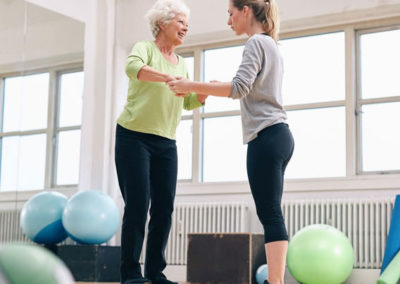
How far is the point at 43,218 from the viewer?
5.30 metres

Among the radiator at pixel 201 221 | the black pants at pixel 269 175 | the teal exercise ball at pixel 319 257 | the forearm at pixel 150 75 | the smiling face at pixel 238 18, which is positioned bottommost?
the teal exercise ball at pixel 319 257

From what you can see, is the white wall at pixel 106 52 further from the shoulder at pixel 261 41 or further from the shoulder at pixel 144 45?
the shoulder at pixel 261 41

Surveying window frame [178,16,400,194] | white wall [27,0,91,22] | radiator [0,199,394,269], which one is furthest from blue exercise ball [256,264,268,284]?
white wall [27,0,91,22]

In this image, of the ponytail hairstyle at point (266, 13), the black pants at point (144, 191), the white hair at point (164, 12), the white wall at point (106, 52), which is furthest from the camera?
the white wall at point (106, 52)

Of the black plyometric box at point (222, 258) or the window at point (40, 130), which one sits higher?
the window at point (40, 130)

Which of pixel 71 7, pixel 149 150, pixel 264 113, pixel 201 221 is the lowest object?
pixel 201 221

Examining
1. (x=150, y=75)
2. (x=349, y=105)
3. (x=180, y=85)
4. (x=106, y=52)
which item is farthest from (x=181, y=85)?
(x=106, y=52)

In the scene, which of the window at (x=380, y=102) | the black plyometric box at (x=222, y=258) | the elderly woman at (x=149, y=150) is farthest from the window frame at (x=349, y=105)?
the elderly woman at (x=149, y=150)

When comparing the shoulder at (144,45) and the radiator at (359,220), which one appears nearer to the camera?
the shoulder at (144,45)

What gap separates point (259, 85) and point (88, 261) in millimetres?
3186

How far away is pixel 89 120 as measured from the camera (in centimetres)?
636

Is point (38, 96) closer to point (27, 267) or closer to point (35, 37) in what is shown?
point (35, 37)

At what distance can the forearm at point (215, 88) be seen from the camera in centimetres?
248

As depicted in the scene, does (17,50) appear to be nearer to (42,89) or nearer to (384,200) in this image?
(42,89)
